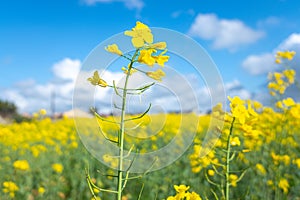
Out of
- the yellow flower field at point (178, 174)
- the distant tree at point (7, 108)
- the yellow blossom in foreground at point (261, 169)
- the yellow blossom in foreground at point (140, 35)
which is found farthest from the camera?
the distant tree at point (7, 108)

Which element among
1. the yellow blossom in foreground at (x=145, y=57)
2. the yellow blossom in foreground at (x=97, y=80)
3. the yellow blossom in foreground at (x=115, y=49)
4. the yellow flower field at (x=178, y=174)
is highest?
the yellow blossom in foreground at (x=115, y=49)

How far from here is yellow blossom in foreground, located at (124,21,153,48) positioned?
1.24m

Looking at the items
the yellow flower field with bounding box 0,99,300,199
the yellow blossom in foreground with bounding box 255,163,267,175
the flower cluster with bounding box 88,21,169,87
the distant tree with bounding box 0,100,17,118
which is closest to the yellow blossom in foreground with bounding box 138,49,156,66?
the flower cluster with bounding box 88,21,169,87

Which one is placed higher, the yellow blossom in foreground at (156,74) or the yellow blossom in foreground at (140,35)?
the yellow blossom in foreground at (140,35)

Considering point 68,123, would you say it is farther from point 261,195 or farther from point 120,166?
point 120,166

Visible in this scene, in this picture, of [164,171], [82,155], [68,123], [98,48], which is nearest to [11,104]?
[68,123]

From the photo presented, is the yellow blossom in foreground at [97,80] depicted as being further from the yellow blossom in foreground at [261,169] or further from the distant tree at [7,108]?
the distant tree at [7,108]

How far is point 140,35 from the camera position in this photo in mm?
1247

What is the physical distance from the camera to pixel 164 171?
489 cm

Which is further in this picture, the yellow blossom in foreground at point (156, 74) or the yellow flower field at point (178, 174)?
the yellow flower field at point (178, 174)

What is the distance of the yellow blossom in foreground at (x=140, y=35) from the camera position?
124 cm

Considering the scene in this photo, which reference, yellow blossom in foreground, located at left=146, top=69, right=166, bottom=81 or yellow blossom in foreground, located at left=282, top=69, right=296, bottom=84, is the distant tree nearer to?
yellow blossom in foreground, located at left=282, top=69, right=296, bottom=84

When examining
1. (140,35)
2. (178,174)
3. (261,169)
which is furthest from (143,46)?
(178,174)

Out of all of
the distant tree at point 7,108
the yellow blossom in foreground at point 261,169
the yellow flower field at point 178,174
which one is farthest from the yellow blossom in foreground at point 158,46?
the distant tree at point 7,108
